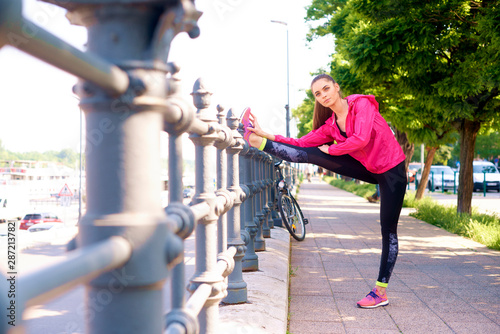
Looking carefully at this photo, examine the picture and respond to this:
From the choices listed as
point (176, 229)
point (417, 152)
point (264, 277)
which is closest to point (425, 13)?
point (264, 277)

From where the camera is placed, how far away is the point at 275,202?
842 centimetres

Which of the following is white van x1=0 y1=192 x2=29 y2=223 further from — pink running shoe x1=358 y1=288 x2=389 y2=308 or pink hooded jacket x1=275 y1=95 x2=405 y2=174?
pink running shoe x1=358 y1=288 x2=389 y2=308

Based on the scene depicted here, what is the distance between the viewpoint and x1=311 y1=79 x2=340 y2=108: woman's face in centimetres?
414

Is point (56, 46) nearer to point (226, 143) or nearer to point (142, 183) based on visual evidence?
point (142, 183)

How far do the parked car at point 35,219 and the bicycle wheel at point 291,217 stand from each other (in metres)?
40.1

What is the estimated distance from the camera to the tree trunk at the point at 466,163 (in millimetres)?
11250

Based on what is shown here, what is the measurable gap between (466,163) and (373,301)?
8.21m

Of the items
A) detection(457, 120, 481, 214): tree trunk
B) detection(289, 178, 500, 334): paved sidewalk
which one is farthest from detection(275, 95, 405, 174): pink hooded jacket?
detection(457, 120, 481, 214): tree trunk

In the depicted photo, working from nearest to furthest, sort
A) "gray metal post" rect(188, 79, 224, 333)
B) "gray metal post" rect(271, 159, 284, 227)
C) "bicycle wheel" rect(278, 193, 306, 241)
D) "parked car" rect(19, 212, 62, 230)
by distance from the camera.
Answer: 1. "gray metal post" rect(188, 79, 224, 333)
2. "bicycle wheel" rect(278, 193, 306, 241)
3. "gray metal post" rect(271, 159, 284, 227)
4. "parked car" rect(19, 212, 62, 230)

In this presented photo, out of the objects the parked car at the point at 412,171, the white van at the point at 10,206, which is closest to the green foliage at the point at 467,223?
the white van at the point at 10,206

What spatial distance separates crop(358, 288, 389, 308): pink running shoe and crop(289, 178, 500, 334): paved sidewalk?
0.05 meters

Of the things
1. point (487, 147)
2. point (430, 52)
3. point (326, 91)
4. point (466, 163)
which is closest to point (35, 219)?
point (466, 163)

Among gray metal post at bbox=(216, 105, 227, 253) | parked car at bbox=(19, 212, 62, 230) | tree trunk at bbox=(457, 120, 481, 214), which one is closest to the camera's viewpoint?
gray metal post at bbox=(216, 105, 227, 253)

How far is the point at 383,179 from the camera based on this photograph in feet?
13.3
